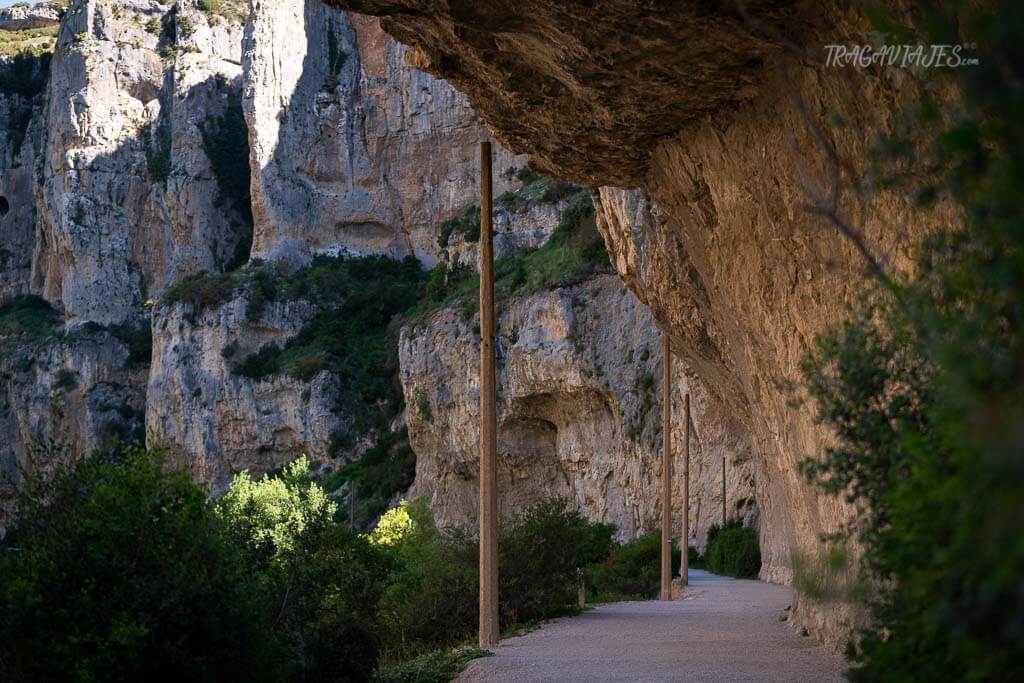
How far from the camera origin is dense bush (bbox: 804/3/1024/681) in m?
2.71

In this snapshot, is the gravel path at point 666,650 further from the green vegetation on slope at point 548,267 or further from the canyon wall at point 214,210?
the canyon wall at point 214,210

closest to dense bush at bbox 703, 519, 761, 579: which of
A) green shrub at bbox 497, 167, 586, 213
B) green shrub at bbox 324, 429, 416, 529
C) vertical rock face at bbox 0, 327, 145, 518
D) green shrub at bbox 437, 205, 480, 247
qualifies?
green shrub at bbox 324, 429, 416, 529

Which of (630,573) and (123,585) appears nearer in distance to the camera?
(123,585)

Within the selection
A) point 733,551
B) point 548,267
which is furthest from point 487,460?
point 548,267

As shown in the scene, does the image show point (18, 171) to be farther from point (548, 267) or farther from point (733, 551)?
point (733, 551)

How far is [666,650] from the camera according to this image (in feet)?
44.7

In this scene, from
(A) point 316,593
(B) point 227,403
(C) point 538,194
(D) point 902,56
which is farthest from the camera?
(B) point 227,403

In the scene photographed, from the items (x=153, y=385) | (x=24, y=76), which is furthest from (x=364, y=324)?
(x=24, y=76)

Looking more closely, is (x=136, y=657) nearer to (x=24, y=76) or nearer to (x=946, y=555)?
(x=946, y=555)

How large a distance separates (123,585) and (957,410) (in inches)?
224

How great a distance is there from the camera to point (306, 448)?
58469 millimetres

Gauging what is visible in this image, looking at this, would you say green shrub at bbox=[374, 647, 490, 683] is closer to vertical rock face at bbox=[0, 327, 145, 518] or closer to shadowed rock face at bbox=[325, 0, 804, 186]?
shadowed rock face at bbox=[325, 0, 804, 186]

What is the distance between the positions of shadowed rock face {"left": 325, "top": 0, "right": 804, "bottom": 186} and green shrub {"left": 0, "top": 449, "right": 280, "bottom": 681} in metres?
4.15

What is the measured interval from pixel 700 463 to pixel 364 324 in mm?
30804
